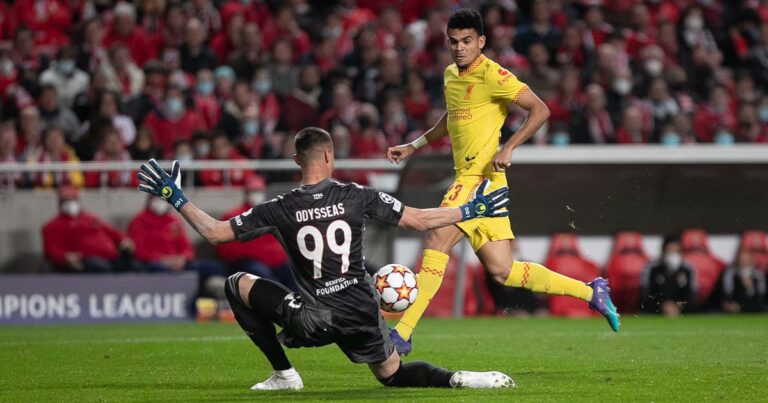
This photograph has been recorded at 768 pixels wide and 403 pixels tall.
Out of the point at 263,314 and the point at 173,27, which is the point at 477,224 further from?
the point at 173,27

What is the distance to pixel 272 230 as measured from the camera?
294 inches

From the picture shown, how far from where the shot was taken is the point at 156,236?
15773mm

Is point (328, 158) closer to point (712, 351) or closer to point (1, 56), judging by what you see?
point (712, 351)

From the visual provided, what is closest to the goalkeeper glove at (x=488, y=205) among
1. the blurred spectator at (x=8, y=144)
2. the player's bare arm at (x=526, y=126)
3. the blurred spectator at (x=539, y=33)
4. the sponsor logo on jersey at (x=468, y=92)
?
the player's bare arm at (x=526, y=126)

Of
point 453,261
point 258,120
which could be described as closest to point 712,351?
point 453,261

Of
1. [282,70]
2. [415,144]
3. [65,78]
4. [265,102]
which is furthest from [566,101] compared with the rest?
[415,144]

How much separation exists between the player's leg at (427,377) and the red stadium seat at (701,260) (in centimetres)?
895

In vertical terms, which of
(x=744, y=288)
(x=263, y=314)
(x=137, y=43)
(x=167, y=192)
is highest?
(x=137, y=43)

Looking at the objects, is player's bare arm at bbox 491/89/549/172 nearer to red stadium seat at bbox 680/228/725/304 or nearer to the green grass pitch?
the green grass pitch

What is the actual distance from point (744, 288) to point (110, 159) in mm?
7683

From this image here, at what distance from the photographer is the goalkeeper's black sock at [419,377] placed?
7852mm

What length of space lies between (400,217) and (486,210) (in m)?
0.48

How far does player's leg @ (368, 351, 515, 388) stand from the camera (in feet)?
25.7

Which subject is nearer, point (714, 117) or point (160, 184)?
point (160, 184)
